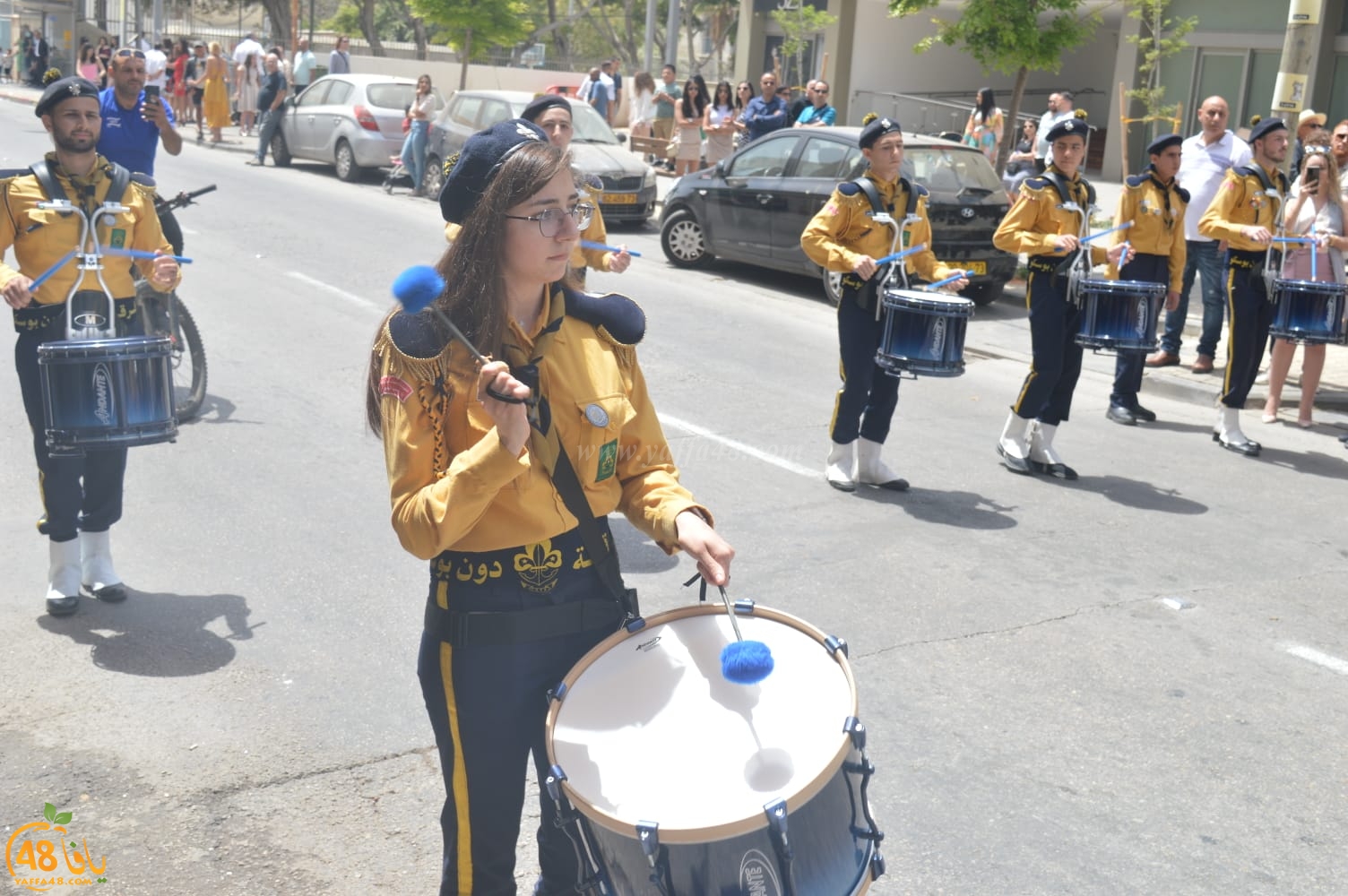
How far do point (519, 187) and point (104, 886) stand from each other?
231 cm

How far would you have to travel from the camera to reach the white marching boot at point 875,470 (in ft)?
26.6

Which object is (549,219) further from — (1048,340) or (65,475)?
(1048,340)

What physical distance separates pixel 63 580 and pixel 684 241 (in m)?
11.5

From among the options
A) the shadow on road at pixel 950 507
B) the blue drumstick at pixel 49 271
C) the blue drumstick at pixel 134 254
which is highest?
the blue drumstick at pixel 134 254

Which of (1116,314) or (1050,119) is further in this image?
(1050,119)

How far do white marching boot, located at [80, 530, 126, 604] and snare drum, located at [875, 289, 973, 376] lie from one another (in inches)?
152

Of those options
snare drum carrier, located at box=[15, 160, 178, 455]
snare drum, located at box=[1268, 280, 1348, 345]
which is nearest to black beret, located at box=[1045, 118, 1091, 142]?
snare drum, located at box=[1268, 280, 1348, 345]

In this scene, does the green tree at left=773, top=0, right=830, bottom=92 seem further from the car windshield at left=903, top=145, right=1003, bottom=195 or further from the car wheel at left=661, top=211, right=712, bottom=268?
the car windshield at left=903, top=145, right=1003, bottom=195

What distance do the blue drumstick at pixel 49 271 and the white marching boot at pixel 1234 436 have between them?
7107 millimetres

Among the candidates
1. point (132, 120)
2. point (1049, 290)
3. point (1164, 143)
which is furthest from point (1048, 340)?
point (132, 120)

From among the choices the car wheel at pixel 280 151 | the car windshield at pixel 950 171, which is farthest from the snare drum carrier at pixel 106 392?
the car wheel at pixel 280 151

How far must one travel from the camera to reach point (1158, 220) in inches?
370

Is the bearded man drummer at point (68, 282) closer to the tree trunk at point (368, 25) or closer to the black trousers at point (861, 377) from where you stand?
the black trousers at point (861, 377)

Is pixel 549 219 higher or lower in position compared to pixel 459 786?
higher
